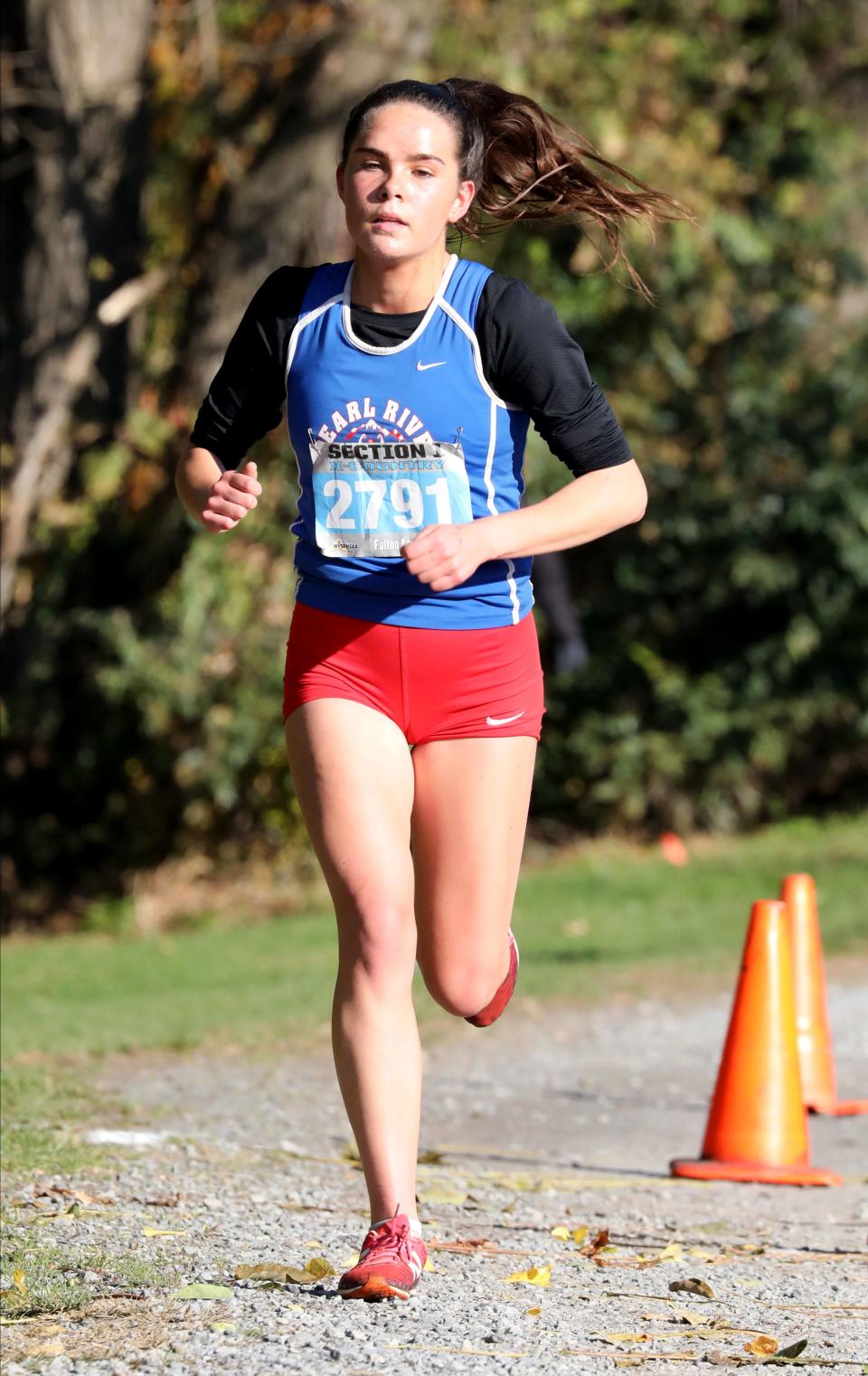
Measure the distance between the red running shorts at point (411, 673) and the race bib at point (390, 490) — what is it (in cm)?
19

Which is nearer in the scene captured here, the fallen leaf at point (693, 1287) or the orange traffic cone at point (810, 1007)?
the fallen leaf at point (693, 1287)

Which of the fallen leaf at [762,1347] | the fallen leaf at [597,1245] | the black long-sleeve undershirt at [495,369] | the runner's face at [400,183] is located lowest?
the fallen leaf at [762,1347]

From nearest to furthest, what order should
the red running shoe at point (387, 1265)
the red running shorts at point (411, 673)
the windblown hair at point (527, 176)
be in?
the red running shoe at point (387, 1265)
the red running shorts at point (411, 673)
the windblown hair at point (527, 176)

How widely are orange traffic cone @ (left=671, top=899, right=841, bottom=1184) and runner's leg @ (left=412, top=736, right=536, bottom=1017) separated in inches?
83.6

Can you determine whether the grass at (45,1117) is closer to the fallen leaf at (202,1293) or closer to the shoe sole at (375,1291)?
the fallen leaf at (202,1293)

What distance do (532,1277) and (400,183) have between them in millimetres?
2320

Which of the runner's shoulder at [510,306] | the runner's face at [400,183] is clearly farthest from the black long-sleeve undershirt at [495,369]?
the runner's face at [400,183]

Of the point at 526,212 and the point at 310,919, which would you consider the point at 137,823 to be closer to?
the point at 310,919

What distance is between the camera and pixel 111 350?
45.6ft

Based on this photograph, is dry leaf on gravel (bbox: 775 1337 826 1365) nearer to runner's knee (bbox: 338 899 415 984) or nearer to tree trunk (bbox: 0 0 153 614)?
runner's knee (bbox: 338 899 415 984)

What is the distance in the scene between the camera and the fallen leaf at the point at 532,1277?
4.20m

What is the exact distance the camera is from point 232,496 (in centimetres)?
397

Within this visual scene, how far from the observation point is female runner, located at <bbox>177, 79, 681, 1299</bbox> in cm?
395

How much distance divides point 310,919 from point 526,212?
29.1 feet
